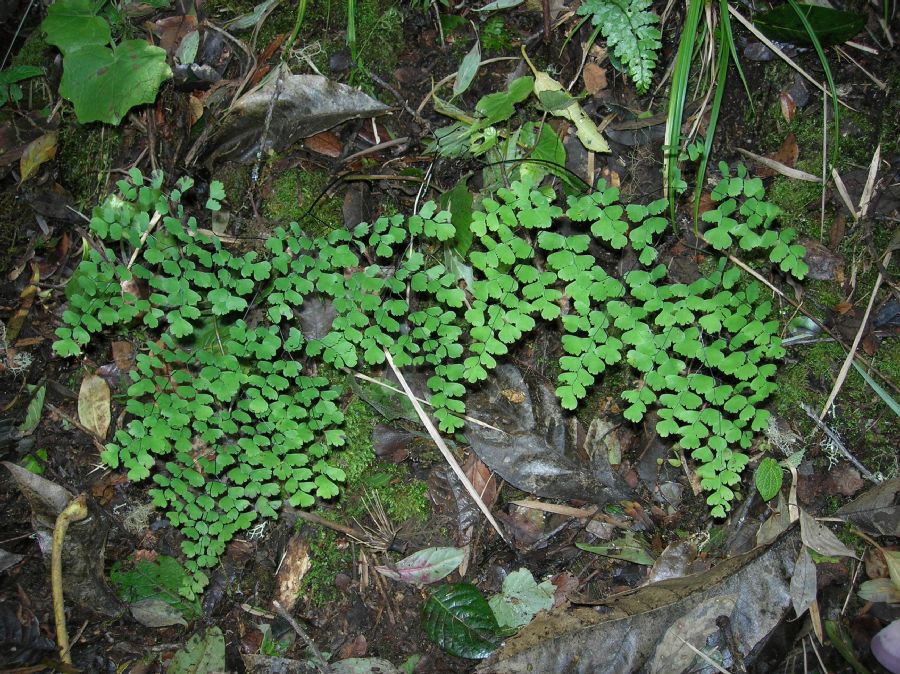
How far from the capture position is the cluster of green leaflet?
7.55 ft

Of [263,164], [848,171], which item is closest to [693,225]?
[848,171]

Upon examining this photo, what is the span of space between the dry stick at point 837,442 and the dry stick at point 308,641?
1.98 metres

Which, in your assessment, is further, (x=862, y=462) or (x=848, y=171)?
(x=848, y=171)

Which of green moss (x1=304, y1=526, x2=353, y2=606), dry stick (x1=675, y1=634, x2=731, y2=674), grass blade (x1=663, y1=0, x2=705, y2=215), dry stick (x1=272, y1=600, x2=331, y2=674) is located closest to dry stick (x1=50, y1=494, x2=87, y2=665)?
dry stick (x1=272, y1=600, x2=331, y2=674)

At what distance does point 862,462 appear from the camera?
2.54 m

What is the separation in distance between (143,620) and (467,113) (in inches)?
91.2

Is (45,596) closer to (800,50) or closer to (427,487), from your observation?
(427,487)

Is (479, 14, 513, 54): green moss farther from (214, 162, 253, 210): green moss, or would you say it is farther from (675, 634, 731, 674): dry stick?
(675, 634, 731, 674): dry stick

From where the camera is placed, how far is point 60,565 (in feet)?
8.32

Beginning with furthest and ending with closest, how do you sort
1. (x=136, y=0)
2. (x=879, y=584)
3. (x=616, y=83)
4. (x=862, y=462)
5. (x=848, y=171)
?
(x=136, y=0)
(x=616, y=83)
(x=848, y=171)
(x=862, y=462)
(x=879, y=584)

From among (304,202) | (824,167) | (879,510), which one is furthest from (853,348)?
(304,202)

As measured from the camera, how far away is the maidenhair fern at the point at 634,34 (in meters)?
2.62

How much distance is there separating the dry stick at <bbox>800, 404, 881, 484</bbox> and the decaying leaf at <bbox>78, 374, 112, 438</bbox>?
2740 mm

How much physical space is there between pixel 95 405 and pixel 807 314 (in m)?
2.83
